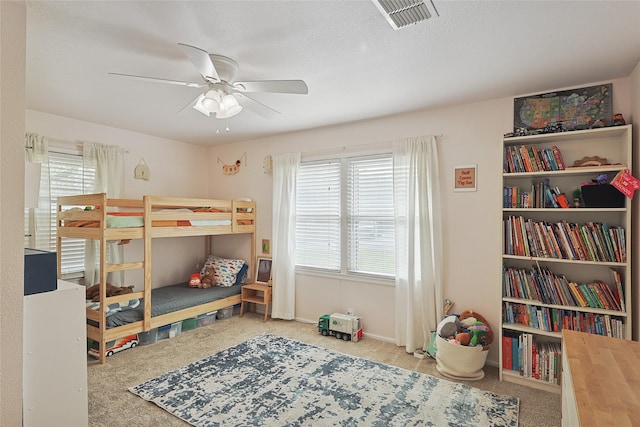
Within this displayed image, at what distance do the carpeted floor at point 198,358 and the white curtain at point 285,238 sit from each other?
0.26 metres

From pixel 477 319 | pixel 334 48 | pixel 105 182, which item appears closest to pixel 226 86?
pixel 334 48

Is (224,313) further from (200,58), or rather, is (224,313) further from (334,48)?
(334,48)

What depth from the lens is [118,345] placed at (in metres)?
3.34

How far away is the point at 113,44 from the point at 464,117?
290 cm

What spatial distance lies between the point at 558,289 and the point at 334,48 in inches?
97.0

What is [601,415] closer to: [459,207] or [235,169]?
[459,207]

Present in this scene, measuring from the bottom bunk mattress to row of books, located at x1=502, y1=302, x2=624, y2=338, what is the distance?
3140 millimetres

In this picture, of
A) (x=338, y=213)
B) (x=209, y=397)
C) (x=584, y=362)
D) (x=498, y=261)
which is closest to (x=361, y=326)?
(x=338, y=213)

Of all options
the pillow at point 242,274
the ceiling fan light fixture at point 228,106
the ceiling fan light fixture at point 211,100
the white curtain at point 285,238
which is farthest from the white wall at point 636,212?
the pillow at point 242,274

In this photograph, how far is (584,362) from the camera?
51.4 inches

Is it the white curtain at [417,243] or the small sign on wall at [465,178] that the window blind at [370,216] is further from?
the small sign on wall at [465,178]

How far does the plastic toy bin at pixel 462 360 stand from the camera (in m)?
2.84

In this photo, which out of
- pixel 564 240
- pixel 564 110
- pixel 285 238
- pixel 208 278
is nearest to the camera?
pixel 564 240

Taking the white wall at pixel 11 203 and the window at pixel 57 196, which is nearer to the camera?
the white wall at pixel 11 203
